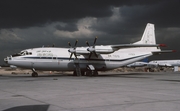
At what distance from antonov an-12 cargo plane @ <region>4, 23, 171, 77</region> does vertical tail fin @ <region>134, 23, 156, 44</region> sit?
5796 mm

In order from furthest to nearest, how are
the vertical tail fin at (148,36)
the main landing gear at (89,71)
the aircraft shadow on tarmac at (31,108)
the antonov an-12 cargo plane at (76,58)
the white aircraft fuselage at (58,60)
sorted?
1. the vertical tail fin at (148,36)
2. the main landing gear at (89,71)
3. the antonov an-12 cargo plane at (76,58)
4. the white aircraft fuselage at (58,60)
5. the aircraft shadow on tarmac at (31,108)

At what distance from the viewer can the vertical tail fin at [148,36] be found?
43188 mm

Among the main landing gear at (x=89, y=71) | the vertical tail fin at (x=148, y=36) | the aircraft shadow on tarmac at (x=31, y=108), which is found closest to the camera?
the aircraft shadow on tarmac at (x=31, y=108)

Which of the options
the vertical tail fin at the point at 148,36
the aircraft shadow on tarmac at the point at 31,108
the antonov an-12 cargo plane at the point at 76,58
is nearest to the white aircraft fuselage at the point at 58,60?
the antonov an-12 cargo plane at the point at 76,58

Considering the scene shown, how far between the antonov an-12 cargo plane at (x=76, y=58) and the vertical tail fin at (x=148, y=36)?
228 inches

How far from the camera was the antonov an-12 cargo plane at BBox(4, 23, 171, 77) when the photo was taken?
32562 millimetres

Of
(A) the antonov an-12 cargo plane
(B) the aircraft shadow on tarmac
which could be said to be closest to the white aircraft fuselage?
(A) the antonov an-12 cargo plane

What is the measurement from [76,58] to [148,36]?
1637 centimetres

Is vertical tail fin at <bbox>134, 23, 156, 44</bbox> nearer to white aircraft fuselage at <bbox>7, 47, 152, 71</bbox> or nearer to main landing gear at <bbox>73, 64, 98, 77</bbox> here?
white aircraft fuselage at <bbox>7, 47, 152, 71</bbox>

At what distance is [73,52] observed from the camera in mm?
34062

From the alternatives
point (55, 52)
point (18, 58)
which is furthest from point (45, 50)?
point (18, 58)

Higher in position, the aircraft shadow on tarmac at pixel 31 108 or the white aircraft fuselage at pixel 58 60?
the white aircraft fuselage at pixel 58 60

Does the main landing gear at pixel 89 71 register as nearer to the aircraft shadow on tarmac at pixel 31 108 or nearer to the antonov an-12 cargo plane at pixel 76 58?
the antonov an-12 cargo plane at pixel 76 58

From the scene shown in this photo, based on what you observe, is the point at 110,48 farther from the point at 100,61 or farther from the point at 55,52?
the point at 55,52
